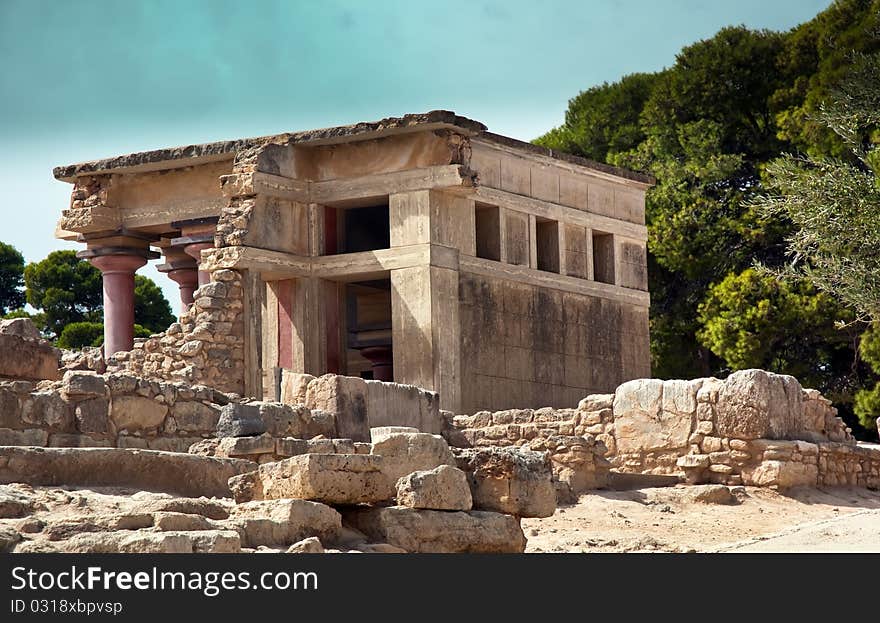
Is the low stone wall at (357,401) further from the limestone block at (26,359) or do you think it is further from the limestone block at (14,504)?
the limestone block at (14,504)

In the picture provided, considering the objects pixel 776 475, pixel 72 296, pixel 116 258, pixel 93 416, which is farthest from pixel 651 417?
pixel 72 296

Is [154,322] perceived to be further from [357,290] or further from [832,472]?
[832,472]

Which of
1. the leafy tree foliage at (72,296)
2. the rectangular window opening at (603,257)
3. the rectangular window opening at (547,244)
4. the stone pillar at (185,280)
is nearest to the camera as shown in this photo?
the rectangular window opening at (547,244)

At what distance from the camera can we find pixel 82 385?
1354 centimetres

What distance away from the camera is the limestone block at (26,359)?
587 inches

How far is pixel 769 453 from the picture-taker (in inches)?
720

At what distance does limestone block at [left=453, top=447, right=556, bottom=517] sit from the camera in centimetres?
1206

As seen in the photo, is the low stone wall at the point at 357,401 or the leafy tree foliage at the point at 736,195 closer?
the low stone wall at the point at 357,401

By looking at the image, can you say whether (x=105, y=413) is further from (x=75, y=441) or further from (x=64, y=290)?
(x=64, y=290)

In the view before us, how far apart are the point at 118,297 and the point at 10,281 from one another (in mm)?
27465

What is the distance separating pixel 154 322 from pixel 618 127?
18.9 metres

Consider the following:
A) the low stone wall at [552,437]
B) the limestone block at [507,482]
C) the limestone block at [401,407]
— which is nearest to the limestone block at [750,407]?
the low stone wall at [552,437]

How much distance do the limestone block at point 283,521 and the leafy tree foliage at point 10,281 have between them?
43741 mm

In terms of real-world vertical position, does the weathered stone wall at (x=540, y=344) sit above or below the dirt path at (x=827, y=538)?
→ above
